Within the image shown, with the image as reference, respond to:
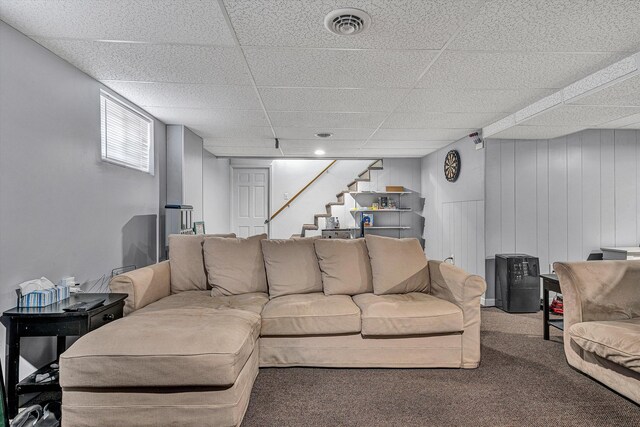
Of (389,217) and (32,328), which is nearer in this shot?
(32,328)

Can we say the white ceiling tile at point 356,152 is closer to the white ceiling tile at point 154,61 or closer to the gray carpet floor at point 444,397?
the white ceiling tile at point 154,61

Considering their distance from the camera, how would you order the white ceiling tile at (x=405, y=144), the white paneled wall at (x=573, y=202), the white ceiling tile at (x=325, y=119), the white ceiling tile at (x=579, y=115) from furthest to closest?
the white ceiling tile at (x=405, y=144) → the white paneled wall at (x=573, y=202) → the white ceiling tile at (x=325, y=119) → the white ceiling tile at (x=579, y=115)

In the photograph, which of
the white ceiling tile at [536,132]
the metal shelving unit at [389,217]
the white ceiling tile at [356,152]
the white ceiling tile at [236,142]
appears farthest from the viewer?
the metal shelving unit at [389,217]

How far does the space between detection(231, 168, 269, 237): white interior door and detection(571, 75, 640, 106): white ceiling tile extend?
19.0ft

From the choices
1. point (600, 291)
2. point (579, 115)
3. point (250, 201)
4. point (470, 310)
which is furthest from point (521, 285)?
point (250, 201)

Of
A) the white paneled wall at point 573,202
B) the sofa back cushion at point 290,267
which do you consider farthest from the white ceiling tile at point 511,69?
the white paneled wall at point 573,202

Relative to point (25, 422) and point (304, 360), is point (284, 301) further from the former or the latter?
point (25, 422)

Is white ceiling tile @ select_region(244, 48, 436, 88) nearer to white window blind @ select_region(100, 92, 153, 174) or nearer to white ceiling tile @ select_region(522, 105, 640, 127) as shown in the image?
white window blind @ select_region(100, 92, 153, 174)

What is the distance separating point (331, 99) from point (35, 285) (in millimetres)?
2605

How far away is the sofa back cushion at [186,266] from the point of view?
3.06m

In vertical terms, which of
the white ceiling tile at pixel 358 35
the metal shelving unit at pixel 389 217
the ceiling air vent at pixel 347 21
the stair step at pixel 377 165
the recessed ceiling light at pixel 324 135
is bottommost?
the metal shelving unit at pixel 389 217

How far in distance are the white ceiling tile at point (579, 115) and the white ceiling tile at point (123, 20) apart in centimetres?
301

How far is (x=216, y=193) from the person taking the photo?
6836 millimetres

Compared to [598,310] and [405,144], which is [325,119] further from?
[598,310]
